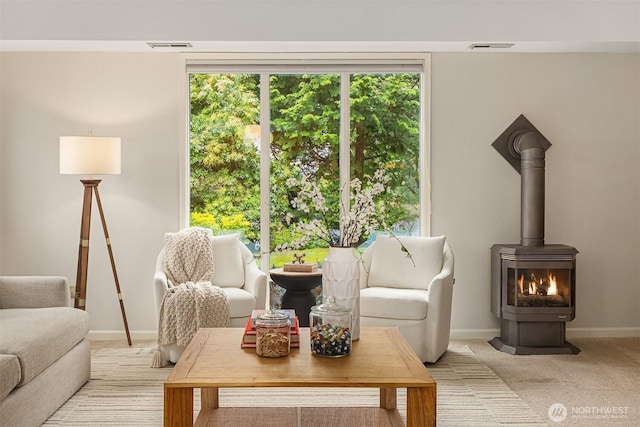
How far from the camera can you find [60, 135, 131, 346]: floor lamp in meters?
4.82

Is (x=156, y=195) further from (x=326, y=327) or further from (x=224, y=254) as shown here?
(x=326, y=327)

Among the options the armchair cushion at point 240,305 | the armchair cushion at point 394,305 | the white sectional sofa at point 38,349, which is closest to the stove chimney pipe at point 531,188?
the armchair cushion at point 394,305

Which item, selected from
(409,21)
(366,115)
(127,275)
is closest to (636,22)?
(409,21)

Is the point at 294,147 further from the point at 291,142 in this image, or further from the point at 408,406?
the point at 408,406

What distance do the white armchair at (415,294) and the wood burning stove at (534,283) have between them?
53 cm

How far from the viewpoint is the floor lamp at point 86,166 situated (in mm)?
4820

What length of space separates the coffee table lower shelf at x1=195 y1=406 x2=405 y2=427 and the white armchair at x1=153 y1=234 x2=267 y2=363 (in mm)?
1520

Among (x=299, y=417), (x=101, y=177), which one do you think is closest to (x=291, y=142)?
(x=101, y=177)

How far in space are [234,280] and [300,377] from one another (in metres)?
2.58

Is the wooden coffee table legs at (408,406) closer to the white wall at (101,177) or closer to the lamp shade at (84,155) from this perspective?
the lamp shade at (84,155)

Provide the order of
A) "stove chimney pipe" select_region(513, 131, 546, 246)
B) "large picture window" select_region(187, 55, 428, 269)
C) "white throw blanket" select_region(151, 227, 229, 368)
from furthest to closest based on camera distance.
Result: "large picture window" select_region(187, 55, 428, 269)
"stove chimney pipe" select_region(513, 131, 546, 246)
"white throw blanket" select_region(151, 227, 229, 368)

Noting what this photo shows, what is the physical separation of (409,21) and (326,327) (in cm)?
264

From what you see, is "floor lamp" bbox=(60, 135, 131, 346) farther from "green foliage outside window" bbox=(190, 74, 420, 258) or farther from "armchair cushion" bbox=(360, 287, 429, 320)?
"armchair cushion" bbox=(360, 287, 429, 320)

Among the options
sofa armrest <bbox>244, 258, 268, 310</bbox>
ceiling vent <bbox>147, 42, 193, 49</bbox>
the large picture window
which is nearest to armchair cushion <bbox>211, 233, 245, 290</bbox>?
sofa armrest <bbox>244, 258, 268, 310</bbox>
